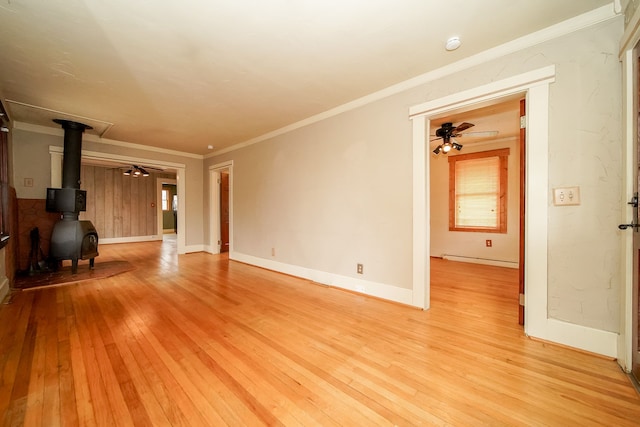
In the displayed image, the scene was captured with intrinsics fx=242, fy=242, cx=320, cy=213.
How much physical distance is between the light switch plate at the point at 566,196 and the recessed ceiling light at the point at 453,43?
1430 mm

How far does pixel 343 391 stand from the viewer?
1.44 meters

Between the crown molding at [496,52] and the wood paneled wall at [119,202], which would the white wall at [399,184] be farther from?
the wood paneled wall at [119,202]

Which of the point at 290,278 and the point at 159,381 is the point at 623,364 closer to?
the point at 159,381

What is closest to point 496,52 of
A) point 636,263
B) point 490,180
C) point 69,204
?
point 636,263

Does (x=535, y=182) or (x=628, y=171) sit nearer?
(x=628, y=171)

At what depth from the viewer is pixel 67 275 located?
3.96 m

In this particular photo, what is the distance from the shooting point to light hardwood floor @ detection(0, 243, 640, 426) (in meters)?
1.28

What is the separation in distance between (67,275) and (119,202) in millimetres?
4967

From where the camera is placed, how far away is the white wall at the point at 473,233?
15.2ft

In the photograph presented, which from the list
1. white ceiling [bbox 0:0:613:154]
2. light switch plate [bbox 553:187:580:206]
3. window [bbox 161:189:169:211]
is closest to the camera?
white ceiling [bbox 0:0:613:154]

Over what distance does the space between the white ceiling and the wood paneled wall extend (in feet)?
16.3

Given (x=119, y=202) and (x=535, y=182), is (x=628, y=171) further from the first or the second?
(x=119, y=202)

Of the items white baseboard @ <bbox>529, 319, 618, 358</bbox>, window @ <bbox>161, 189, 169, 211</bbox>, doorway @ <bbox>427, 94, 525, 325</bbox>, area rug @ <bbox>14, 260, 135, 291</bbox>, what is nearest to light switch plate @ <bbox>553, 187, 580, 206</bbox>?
white baseboard @ <bbox>529, 319, 618, 358</bbox>

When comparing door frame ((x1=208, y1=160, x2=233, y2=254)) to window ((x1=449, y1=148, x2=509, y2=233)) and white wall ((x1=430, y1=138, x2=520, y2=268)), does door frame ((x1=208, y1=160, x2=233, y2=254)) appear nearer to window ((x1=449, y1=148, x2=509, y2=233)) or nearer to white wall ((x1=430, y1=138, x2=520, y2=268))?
white wall ((x1=430, y1=138, x2=520, y2=268))
